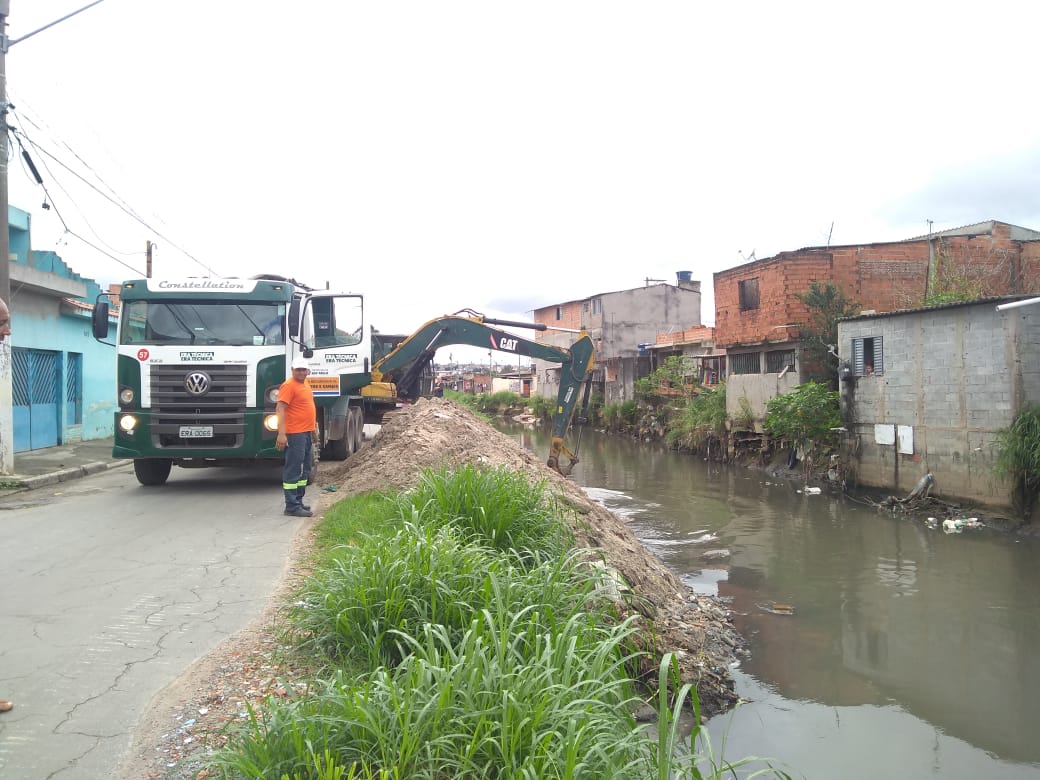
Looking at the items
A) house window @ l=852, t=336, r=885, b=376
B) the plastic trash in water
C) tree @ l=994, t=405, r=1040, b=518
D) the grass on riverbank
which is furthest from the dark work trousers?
house window @ l=852, t=336, r=885, b=376


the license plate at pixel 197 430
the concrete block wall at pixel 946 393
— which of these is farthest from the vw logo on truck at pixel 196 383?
the concrete block wall at pixel 946 393

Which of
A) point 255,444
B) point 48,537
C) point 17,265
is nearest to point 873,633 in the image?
point 255,444

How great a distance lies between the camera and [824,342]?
72.1 ft

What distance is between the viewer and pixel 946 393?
1560 centimetres

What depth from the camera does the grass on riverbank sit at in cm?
285

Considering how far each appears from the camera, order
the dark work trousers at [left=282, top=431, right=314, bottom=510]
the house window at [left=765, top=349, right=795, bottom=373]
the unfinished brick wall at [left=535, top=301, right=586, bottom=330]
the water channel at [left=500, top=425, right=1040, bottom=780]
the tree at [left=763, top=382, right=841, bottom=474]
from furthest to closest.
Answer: the unfinished brick wall at [left=535, top=301, right=586, bottom=330] → the house window at [left=765, top=349, right=795, bottom=373] → the tree at [left=763, top=382, right=841, bottom=474] → the dark work trousers at [left=282, top=431, right=314, bottom=510] → the water channel at [left=500, top=425, right=1040, bottom=780]

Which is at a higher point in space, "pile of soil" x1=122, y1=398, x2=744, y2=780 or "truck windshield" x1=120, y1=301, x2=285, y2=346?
"truck windshield" x1=120, y1=301, x2=285, y2=346

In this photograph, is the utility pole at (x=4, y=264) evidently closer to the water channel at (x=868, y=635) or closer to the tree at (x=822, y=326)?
the water channel at (x=868, y=635)

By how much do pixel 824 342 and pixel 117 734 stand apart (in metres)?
21.4

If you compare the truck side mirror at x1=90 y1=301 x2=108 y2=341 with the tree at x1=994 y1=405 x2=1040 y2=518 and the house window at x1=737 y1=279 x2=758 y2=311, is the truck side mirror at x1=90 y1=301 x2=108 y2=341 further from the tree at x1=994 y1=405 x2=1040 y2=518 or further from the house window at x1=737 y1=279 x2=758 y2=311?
the house window at x1=737 y1=279 x2=758 y2=311

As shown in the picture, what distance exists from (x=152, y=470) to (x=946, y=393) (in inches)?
579

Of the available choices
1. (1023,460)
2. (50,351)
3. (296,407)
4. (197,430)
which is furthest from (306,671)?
(50,351)

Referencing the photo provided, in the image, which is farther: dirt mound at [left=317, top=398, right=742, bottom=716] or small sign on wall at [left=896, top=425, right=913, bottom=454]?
small sign on wall at [left=896, top=425, right=913, bottom=454]

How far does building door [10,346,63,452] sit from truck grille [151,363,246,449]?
714 cm
